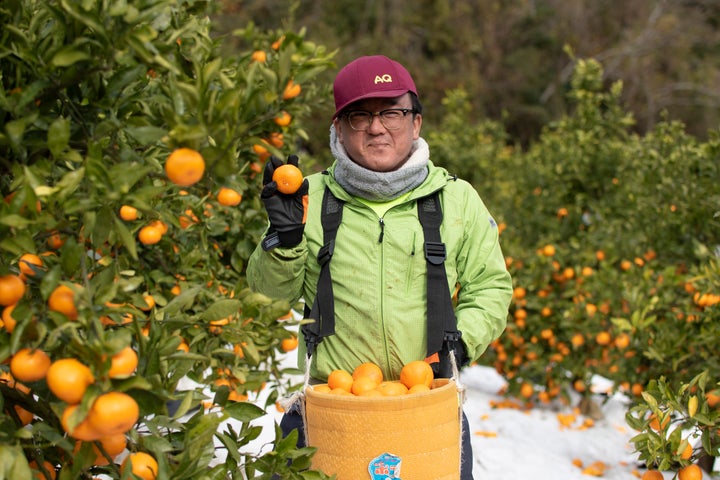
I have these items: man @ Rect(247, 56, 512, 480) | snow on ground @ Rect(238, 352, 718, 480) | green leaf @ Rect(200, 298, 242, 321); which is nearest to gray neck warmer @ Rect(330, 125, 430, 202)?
man @ Rect(247, 56, 512, 480)

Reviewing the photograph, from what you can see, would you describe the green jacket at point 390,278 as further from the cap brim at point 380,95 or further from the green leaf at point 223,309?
the green leaf at point 223,309

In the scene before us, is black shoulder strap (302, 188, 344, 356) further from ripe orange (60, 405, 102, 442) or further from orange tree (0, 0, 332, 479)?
ripe orange (60, 405, 102, 442)

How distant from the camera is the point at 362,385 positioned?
1636 millimetres

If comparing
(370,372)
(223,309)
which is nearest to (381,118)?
(370,372)

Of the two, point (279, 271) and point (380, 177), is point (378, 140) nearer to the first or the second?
→ point (380, 177)

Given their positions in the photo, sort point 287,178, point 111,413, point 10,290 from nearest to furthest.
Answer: point 111,413, point 10,290, point 287,178

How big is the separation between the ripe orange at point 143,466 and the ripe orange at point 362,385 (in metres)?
0.52

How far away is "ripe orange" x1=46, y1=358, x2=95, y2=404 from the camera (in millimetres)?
1032

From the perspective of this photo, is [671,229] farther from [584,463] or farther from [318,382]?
[318,382]

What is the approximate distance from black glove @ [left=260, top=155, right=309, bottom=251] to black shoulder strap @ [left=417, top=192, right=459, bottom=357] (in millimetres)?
334

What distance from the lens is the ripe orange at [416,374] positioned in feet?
5.43

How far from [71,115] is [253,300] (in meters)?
0.46

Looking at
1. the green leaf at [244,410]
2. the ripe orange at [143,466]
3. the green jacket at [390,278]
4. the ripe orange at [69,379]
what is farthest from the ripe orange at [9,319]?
the green jacket at [390,278]

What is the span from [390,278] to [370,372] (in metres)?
0.24
